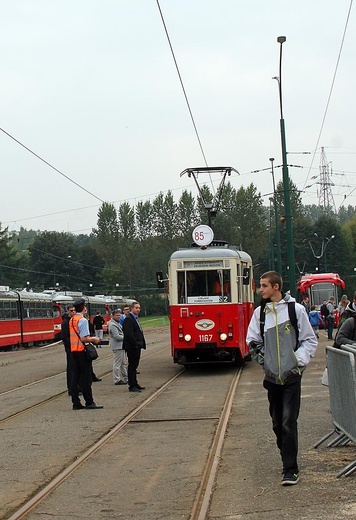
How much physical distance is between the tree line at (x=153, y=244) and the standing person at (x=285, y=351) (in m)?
86.2

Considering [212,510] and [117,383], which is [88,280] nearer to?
[117,383]

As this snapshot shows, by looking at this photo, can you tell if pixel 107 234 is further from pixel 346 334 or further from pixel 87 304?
pixel 346 334

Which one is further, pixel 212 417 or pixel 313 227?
pixel 313 227

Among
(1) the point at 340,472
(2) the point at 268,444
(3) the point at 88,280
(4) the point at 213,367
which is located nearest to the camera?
(1) the point at 340,472

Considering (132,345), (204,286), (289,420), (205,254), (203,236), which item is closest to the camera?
(289,420)

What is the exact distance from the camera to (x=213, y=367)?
24.2m

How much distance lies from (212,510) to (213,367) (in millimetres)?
16951

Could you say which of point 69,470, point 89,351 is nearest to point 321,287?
point 89,351

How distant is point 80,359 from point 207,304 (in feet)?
21.8

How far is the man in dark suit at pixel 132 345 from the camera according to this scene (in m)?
17.7

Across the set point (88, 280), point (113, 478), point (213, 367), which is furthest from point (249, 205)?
point (113, 478)

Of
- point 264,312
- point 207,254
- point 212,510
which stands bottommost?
point 212,510

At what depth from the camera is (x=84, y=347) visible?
15.0m

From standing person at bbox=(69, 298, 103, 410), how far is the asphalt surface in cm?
275
